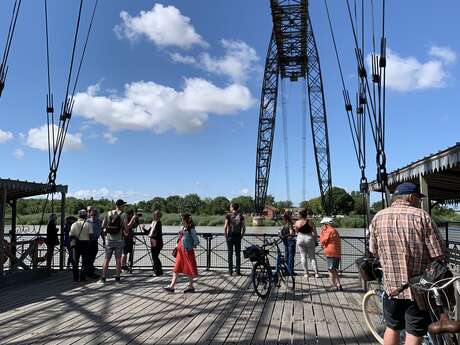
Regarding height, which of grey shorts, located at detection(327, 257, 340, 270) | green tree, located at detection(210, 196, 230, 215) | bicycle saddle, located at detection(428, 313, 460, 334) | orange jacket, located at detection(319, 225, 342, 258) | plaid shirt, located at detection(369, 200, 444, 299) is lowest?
grey shorts, located at detection(327, 257, 340, 270)

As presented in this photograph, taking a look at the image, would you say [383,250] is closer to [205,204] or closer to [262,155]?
[262,155]

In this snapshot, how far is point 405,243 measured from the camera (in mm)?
2910

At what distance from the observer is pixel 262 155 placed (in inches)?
1773

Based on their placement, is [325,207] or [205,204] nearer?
[325,207]

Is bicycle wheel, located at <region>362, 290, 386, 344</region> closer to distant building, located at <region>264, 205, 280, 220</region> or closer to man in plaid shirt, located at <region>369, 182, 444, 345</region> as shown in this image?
man in plaid shirt, located at <region>369, 182, 444, 345</region>

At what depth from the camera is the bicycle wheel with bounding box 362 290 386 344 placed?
4.48m

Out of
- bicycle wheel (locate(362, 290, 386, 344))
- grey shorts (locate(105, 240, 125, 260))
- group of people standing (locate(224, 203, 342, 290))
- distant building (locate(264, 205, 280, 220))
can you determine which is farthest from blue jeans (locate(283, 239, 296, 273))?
distant building (locate(264, 205, 280, 220))

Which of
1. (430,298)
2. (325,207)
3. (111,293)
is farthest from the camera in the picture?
(325,207)

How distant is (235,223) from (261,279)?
1778 millimetres

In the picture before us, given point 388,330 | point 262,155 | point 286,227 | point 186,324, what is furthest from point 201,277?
point 262,155

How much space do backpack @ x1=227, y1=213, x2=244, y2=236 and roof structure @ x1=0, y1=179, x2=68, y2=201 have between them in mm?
3648

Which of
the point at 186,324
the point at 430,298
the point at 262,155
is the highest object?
the point at 262,155

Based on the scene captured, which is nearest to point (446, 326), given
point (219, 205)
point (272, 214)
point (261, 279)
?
point (261, 279)

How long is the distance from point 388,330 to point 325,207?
127 feet
